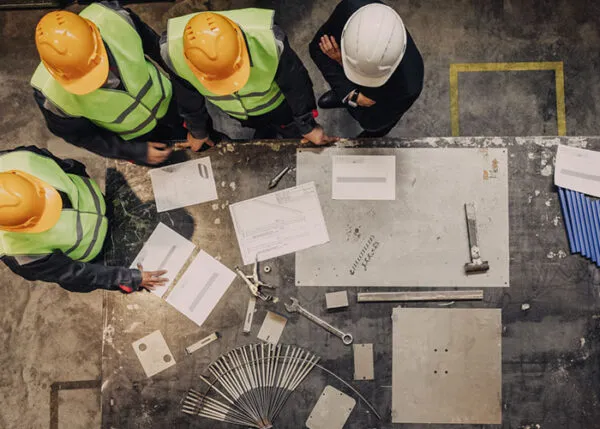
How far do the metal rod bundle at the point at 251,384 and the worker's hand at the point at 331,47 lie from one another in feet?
5.65

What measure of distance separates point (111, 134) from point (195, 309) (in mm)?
1134

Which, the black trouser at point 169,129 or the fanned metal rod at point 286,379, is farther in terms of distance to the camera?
the black trouser at point 169,129

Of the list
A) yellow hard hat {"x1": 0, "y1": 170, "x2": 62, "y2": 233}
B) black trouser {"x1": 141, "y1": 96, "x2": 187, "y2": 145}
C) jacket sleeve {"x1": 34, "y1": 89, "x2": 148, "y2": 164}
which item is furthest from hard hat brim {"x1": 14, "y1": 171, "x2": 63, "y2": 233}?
black trouser {"x1": 141, "y1": 96, "x2": 187, "y2": 145}

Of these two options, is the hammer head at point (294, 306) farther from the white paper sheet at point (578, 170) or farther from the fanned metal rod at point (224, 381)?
the white paper sheet at point (578, 170)

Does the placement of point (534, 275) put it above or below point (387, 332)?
above

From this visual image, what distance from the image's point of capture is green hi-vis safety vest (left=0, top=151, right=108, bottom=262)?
8.44 ft

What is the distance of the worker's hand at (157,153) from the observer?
305 cm

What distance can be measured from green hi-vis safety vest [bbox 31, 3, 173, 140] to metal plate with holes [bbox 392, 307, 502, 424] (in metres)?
1.93

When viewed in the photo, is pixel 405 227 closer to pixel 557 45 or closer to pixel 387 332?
pixel 387 332

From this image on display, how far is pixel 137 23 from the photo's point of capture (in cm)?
289

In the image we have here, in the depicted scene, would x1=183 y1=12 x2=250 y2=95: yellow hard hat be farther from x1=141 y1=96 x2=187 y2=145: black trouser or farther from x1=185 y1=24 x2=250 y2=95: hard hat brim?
x1=141 y1=96 x2=187 y2=145: black trouser

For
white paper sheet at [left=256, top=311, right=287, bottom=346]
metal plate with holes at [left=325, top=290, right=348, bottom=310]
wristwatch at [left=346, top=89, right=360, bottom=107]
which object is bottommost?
white paper sheet at [left=256, top=311, right=287, bottom=346]

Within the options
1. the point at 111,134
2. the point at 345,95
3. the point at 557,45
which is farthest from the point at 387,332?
the point at 557,45

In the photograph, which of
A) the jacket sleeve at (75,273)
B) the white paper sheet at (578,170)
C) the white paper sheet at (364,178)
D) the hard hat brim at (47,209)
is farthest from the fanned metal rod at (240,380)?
the white paper sheet at (578,170)
